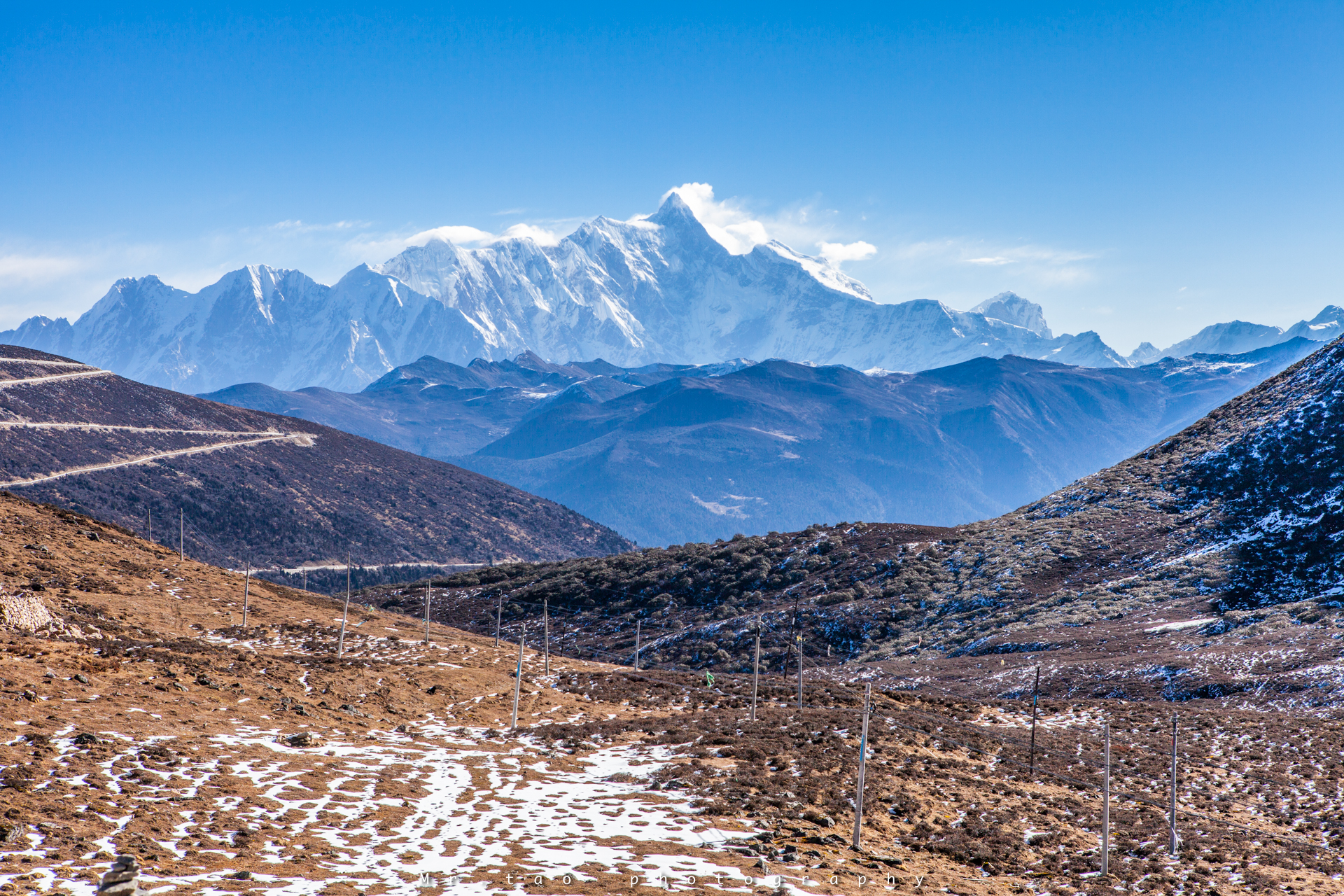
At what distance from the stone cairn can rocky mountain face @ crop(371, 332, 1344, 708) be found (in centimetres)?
6028

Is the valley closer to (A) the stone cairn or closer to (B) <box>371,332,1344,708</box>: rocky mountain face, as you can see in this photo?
(A) the stone cairn

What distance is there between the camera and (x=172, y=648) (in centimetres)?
3962

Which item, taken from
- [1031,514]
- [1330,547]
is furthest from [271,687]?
[1031,514]

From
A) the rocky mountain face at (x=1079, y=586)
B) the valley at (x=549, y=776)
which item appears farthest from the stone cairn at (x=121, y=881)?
the rocky mountain face at (x=1079, y=586)

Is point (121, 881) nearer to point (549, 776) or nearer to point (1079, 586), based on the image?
point (549, 776)

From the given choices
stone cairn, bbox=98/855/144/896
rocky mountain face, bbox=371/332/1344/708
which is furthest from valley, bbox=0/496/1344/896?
rocky mountain face, bbox=371/332/1344/708

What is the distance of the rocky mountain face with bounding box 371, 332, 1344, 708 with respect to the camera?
65.6 meters

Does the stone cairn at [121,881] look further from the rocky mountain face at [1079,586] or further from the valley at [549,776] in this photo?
the rocky mountain face at [1079,586]

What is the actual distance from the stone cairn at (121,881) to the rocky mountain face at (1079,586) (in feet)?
198

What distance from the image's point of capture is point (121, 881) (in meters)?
12.1

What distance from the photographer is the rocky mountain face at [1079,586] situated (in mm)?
65562

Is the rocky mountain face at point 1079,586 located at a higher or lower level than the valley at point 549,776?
higher

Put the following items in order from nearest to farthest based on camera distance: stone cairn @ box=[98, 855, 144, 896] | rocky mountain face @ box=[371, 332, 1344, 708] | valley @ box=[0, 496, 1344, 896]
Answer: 1. stone cairn @ box=[98, 855, 144, 896]
2. valley @ box=[0, 496, 1344, 896]
3. rocky mountain face @ box=[371, 332, 1344, 708]

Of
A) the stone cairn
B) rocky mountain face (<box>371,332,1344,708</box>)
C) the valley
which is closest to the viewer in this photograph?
the stone cairn
